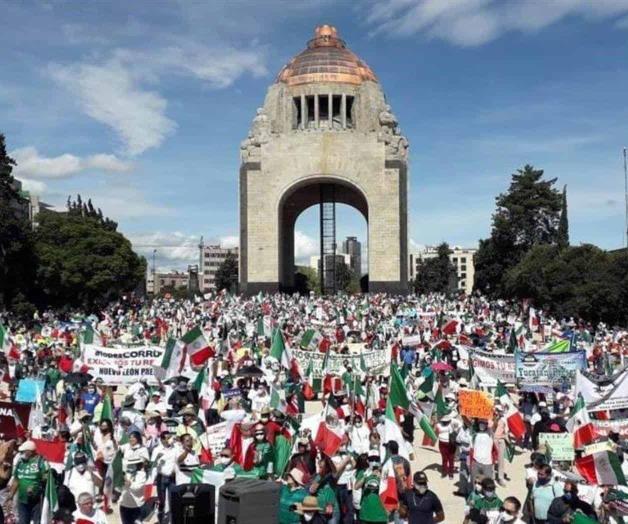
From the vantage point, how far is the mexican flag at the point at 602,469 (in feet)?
28.3

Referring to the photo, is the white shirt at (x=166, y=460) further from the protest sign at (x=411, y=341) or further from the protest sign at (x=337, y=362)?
the protest sign at (x=411, y=341)

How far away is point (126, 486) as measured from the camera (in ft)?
31.0

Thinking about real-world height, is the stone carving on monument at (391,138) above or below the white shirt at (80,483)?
above

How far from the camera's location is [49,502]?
8.46m

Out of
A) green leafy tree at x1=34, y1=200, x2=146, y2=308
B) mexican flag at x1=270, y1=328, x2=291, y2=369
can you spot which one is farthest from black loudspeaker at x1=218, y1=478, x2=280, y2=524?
green leafy tree at x1=34, y1=200, x2=146, y2=308

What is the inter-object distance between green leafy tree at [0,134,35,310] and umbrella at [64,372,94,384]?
101 ft

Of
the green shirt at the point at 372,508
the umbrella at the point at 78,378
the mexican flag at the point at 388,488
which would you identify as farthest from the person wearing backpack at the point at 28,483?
the umbrella at the point at 78,378

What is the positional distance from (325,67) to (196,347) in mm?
45713

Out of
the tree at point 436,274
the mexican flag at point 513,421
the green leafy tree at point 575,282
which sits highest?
the tree at point 436,274

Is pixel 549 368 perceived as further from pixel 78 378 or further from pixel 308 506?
pixel 78 378

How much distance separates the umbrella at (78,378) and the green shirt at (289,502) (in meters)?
8.19

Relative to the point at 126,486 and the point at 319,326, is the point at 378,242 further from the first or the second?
the point at 126,486

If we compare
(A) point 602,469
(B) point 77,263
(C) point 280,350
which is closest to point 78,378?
(C) point 280,350

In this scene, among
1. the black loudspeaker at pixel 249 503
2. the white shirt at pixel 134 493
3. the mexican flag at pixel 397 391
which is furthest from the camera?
the mexican flag at pixel 397 391
